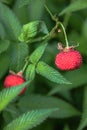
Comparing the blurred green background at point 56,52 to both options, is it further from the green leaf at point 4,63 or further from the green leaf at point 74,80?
the green leaf at point 4,63

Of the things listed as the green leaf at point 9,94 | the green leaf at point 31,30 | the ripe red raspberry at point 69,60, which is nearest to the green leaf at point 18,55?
the green leaf at point 31,30

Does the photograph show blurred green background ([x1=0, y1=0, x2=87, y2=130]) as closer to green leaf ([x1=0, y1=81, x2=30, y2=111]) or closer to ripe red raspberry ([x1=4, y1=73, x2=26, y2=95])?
ripe red raspberry ([x1=4, y1=73, x2=26, y2=95])

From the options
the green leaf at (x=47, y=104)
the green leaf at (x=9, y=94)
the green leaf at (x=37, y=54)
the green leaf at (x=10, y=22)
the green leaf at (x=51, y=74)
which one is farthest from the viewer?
the green leaf at (x=47, y=104)

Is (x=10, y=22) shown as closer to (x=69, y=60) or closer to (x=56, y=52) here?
(x=69, y=60)

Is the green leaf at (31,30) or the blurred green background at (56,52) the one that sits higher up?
the green leaf at (31,30)

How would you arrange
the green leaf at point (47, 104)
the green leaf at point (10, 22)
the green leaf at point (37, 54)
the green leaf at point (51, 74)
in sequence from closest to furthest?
the green leaf at point (51, 74) → the green leaf at point (37, 54) → the green leaf at point (10, 22) → the green leaf at point (47, 104)

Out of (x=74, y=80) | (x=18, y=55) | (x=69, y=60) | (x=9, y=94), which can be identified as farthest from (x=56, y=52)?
(x=9, y=94)
